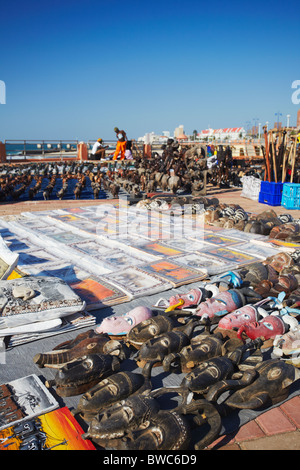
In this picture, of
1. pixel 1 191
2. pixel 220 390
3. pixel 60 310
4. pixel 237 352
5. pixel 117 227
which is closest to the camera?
pixel 220 390

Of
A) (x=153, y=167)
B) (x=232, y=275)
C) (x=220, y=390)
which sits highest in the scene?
(x=153, y=167)

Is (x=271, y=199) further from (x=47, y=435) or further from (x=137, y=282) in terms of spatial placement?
(x=47, y=435)

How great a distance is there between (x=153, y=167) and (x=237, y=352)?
10.6 m

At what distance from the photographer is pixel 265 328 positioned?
3.10 meters

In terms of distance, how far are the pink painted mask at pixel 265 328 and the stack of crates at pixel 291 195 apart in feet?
23.6

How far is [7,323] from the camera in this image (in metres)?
3.15

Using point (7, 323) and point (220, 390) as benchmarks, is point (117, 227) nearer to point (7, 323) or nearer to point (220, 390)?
point (7, 323)

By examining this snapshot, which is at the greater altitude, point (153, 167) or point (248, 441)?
point (153, 167)

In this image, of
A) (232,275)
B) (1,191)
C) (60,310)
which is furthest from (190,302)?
(1,191)

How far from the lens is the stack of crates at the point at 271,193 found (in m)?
10.1

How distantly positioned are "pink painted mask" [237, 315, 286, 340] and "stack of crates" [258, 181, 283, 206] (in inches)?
299

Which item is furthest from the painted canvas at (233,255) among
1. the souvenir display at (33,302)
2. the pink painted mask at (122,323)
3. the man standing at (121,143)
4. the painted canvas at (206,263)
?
the man standing at (121,143)

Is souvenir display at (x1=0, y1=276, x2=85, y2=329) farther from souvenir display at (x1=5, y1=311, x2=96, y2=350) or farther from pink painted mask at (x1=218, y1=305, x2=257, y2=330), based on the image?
pink painted mask at (x1=218, y1=305, x2=257, y2=330)

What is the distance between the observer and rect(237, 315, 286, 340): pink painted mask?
306cm
